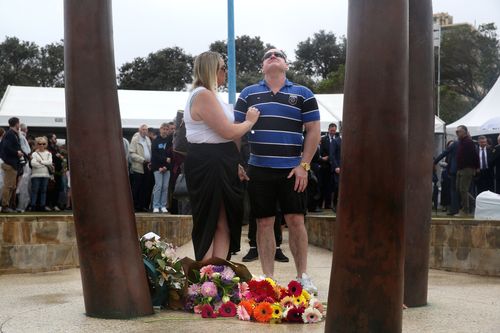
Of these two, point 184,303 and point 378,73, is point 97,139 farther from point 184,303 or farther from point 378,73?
point 378,73

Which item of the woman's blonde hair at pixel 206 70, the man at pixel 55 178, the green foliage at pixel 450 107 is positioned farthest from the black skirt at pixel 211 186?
the green foliage at pixel 450 107

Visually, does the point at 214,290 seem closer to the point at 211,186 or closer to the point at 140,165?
the point at 211,186

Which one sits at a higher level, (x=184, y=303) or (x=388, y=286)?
(x=388, y=286)

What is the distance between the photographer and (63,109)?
2109 cm

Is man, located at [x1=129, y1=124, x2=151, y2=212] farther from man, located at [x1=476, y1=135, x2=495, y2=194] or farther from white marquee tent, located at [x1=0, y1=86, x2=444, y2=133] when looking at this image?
man, located at [x1=476, y1=135, x2=495, y2=194]

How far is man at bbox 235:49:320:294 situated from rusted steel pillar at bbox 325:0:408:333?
2104 mm

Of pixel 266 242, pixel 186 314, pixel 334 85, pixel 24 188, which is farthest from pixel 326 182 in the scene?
pixel 334 85

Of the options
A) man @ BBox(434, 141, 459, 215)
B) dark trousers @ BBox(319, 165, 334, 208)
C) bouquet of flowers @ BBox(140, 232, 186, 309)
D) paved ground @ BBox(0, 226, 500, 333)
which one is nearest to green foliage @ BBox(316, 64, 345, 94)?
dark trousers @ BBox(319, 165, 334, 208)

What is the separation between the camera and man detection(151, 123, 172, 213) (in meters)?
15.7

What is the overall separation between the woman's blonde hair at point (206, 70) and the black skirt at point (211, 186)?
0.50 metres

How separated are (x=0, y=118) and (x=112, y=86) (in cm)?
1541

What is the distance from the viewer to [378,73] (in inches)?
156

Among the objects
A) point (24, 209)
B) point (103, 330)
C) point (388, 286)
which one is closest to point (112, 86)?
point (103, 330)

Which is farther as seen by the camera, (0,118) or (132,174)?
(0,118)
